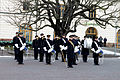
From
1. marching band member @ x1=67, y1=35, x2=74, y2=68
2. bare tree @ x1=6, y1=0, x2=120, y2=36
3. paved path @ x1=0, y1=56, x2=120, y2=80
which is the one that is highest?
bare tree @ x1=6, y1=0, x2=120, y2=36

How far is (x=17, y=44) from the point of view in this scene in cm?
1509

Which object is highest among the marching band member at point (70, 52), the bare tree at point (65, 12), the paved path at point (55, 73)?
the bare tree at point (65, 12)

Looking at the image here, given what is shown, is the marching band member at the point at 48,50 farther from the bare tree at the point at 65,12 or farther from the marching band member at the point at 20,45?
the bare tree at the point at 65,12

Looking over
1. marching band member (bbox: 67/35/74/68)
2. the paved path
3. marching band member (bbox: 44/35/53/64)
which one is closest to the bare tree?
marching band member (bbox: 44/35/53/64)

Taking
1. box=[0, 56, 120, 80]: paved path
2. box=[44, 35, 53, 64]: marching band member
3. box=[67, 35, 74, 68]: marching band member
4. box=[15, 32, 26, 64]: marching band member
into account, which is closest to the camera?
box=[0, 56, 120, 80]: paved path

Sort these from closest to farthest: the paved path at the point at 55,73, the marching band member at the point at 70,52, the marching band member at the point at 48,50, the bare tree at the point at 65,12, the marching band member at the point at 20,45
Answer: the paved path at the point at 55,73
the marching band member at the point at 70,52
the marching band member at the point at 20,45
the marching band member at the point at 48,50
the bare tree at the point at 65,12

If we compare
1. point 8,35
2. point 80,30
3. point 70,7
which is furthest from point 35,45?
point 80,30

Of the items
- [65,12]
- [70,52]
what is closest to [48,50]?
[70,52]

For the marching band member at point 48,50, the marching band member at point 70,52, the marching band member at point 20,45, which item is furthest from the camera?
the marching band member at point 48,50

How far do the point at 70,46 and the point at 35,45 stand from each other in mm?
5990

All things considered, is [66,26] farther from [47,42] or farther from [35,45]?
[47,42]

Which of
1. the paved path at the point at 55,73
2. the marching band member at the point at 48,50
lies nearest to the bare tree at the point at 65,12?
the marching band member at the point at 48,50

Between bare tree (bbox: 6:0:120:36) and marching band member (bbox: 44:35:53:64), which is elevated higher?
bare tree (bbox: 6:0:120:36)

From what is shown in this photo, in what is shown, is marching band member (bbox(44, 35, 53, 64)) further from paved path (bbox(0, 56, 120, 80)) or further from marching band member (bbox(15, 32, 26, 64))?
paved path (bbox(0, 56, 120, 80))
